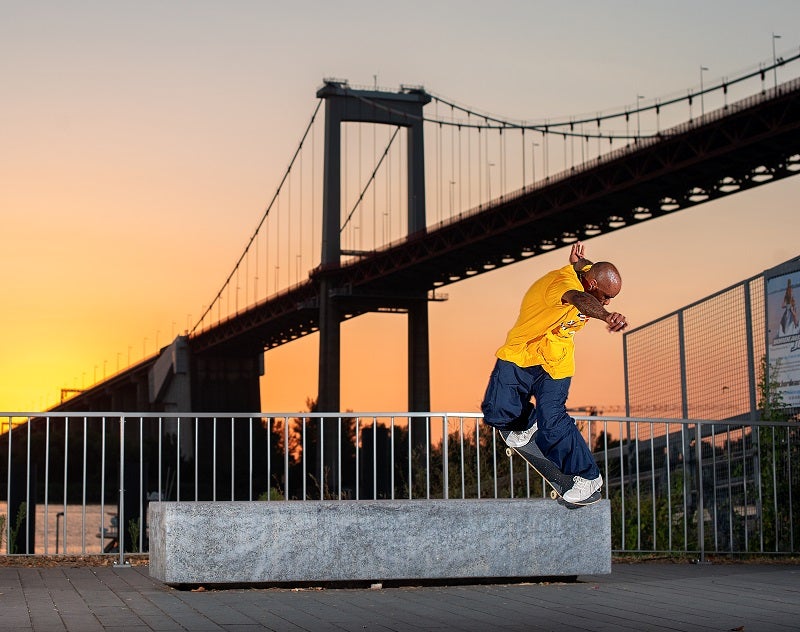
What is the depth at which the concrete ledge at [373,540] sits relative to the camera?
21.9ft

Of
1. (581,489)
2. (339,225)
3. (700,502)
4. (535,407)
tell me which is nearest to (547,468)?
(581,489)

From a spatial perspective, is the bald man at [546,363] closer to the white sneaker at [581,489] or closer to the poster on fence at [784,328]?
the white sneaker at [581,489]

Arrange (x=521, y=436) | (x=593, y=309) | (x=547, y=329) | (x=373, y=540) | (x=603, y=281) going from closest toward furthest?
1. (x=593, y=309)
2. (x=603, y=281)
3. (x=547, y=329)
4. (x=521, y=436)
5. (x=373, y=540)

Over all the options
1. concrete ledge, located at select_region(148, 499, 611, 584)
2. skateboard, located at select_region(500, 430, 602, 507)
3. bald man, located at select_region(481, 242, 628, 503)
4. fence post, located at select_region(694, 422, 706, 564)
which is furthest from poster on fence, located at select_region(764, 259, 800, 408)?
bald man, located at select_region(481, 242, 628, 503)

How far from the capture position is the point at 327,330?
4384 centimetres

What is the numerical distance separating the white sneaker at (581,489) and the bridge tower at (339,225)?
35902mm

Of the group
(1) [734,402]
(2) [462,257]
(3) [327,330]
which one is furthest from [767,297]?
(3) [327,330]

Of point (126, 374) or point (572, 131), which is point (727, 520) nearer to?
point (572, 131)

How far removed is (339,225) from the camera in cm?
4641

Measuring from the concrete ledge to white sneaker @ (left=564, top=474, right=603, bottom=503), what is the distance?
0.71 meters

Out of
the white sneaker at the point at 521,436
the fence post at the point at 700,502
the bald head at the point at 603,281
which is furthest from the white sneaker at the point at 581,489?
the fence post at the point at 700,502

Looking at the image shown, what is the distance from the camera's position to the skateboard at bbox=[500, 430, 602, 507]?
6.31m

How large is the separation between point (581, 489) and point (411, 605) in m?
1.05

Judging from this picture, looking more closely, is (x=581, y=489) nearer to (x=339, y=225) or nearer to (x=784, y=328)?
(x=784, y=328)
